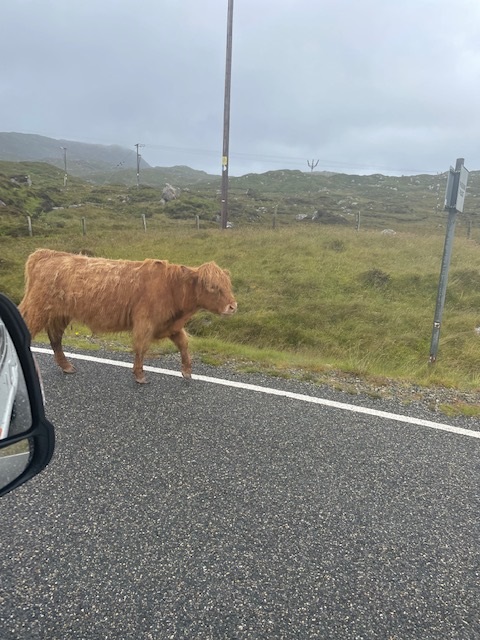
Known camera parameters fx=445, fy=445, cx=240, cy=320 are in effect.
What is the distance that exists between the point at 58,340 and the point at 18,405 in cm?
446

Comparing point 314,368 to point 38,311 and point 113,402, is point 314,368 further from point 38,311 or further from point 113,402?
point 38,311

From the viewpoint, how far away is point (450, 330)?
9.48 m

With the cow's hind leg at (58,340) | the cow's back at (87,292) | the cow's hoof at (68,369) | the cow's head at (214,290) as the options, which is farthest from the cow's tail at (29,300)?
the cow's head at (214,290)

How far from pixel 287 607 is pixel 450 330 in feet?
27.7

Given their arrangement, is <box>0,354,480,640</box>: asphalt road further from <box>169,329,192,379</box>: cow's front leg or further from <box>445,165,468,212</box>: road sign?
<box>445,165,468,212</box>: road sign

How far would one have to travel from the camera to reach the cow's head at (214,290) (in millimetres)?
5293

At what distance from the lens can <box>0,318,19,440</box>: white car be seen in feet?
4.68

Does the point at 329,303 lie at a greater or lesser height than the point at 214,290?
lesser

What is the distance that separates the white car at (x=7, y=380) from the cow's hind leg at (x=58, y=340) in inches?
168

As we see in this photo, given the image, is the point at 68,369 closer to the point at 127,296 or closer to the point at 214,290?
the point at 127,296

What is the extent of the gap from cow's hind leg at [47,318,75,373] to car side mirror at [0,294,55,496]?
13.9 feet

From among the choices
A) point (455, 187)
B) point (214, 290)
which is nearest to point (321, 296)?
point (455, 187)

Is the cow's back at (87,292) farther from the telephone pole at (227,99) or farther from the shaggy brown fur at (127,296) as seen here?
the telephone pole at (227,99)

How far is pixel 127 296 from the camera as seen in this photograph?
536 cm
